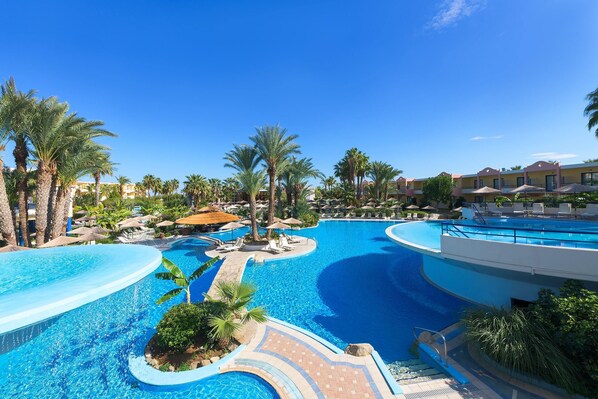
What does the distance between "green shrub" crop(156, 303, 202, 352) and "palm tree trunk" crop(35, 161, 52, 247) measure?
1369 cm

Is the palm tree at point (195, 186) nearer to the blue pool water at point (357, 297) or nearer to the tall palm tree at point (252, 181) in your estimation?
the tall palm tree at point (252, 181)

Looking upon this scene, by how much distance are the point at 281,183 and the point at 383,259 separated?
2019 cm

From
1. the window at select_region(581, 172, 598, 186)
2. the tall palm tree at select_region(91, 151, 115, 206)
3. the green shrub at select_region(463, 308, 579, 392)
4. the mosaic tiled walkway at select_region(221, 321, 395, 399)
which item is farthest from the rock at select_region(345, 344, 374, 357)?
the window at select_region(581, 172, 598, 186)

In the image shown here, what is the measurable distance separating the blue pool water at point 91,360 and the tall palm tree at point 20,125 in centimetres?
1079

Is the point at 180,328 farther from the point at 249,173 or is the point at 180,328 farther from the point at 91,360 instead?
the point at 249,173

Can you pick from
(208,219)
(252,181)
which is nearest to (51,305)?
(252,181)

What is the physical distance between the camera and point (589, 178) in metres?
27.9

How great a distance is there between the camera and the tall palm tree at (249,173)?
2034 cm

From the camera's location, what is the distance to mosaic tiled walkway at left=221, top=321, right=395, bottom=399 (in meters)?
5.47

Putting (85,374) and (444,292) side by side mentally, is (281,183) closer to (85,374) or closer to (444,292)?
(444,292)

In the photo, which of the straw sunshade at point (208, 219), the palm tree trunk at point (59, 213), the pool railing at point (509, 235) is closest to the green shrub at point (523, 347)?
the pool railing at point (509, 235)

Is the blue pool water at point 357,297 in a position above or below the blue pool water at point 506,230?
below

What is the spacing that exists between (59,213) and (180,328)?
16377mm

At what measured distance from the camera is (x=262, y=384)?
19.2ft
